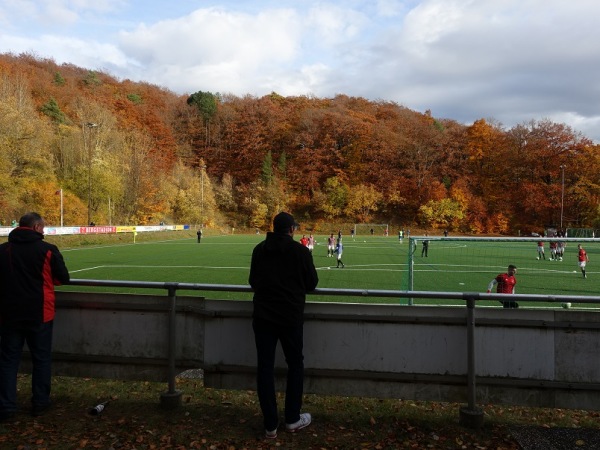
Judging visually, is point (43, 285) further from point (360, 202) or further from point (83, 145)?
point (360, 202)

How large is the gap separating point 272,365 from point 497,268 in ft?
68.1

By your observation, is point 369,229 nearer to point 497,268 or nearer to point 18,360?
point 497,268

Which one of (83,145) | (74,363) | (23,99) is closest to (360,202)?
(83,145)

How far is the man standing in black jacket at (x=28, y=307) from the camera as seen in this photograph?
399cm

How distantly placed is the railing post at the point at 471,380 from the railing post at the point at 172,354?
2.49 m

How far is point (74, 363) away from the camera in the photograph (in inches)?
174

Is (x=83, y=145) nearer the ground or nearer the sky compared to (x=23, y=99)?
nearer the ground

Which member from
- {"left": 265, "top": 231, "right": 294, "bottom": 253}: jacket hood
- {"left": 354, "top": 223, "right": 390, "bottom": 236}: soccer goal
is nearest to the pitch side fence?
{"left": 265, "top": 231, "right": 294, "bottom": 253}: jacket hood

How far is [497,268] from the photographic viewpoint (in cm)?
2211

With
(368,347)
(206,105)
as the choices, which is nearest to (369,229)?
(206,105)

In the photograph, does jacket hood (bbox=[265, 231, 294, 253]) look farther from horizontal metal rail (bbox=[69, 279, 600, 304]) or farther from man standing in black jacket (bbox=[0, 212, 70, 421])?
man standing in black jacket (bbox=[0, 212, 70, 421])

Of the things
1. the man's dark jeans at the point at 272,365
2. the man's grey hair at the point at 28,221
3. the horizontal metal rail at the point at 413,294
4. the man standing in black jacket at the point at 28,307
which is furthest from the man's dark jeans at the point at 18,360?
A: the man's dark jeans at the point at 272,365

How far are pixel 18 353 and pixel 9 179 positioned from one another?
135 ft

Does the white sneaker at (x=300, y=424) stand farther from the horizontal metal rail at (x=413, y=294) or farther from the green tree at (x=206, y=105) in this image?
the green tree at (x=206, y=105)
